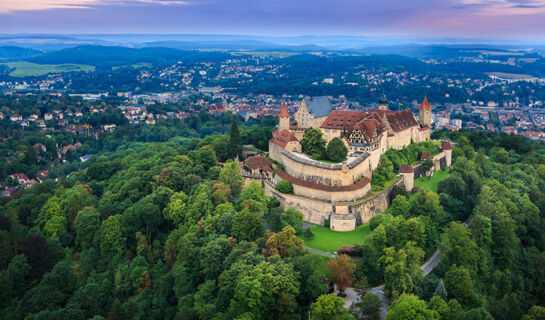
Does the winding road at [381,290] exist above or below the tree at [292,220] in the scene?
below

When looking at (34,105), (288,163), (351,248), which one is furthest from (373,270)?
(34,105)

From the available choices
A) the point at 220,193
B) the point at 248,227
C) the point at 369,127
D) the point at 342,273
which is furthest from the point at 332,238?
the point at 369,127

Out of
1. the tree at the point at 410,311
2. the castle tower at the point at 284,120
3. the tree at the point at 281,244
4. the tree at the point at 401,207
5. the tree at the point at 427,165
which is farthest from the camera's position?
the castle tower at the point at 284,120

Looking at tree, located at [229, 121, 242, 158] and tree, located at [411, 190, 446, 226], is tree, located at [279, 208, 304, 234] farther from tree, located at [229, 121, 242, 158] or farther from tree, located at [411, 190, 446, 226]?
tree, located at [229, 121, 242, 158]

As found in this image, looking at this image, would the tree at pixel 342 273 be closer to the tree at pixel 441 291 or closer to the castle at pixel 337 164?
the tree at pixel 441 291

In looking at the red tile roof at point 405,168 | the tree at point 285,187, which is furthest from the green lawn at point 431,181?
the tree at point 285,187

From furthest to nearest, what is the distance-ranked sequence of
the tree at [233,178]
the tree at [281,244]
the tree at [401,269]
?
1. the tree at [233,178]
2. the tree at [281,244]
3. the tree at [401,269]

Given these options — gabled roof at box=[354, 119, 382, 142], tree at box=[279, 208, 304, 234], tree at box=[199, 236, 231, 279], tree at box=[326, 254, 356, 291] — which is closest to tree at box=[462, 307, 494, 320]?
tree at box=[326, 254, 356, 291]

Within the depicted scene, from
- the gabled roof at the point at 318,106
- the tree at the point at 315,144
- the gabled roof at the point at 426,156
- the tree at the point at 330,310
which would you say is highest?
the gabled roof at the point at 318,106
